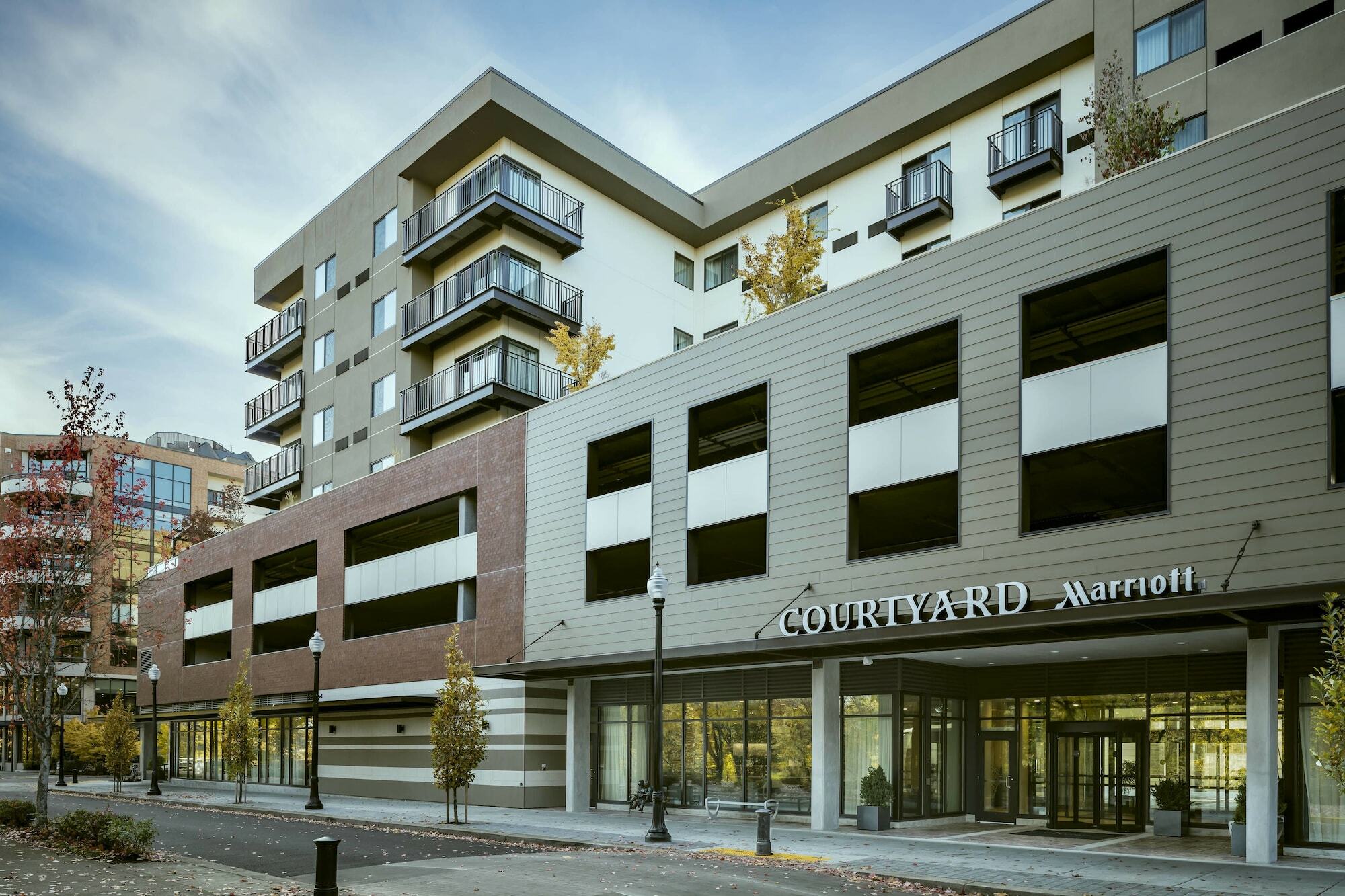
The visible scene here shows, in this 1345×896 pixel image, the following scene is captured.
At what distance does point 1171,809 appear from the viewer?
72.9ft

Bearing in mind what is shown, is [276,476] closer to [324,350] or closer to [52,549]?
Answer: [324,350]

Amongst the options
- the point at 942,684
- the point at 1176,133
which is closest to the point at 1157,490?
the point at 942,684

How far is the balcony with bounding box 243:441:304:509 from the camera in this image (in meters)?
48.9

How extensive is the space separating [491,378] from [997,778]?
2034 cm

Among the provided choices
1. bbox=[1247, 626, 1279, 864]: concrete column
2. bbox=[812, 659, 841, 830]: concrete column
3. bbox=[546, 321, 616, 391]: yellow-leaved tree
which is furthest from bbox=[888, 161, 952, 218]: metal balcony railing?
bbox=[1247, 626, 1279, 864]: concrete column

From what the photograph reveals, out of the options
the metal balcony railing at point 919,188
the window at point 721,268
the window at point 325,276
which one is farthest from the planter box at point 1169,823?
the window at point 325,276

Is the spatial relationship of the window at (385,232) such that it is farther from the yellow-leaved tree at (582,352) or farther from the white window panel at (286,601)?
the white window panel at (286,601)

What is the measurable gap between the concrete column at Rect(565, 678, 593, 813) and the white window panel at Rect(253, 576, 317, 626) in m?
15.7

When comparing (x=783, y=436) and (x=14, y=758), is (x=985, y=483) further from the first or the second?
(x=14, y=758)

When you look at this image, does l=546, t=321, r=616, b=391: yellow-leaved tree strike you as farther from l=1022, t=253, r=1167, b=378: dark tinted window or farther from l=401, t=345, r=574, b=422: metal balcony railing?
l=1022, t=253, r=1167, b=378: dark tinted window

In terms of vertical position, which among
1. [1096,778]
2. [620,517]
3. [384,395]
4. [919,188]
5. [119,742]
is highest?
[919,188]

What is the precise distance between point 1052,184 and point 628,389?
1296cm

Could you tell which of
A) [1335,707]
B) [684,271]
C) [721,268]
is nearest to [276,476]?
[684,271]

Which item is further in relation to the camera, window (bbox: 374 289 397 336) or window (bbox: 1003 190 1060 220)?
window (bbox: 374 289 397 336)
